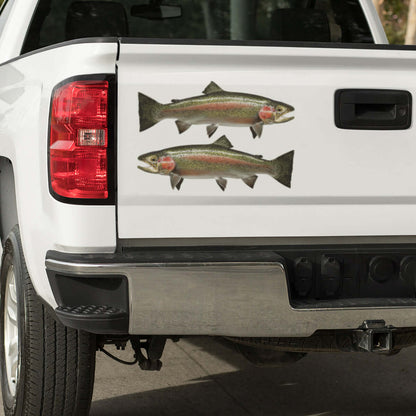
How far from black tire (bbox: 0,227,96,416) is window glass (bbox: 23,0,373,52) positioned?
1.79 m

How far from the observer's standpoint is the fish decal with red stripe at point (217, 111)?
344 cm

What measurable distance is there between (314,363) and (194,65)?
2.55m

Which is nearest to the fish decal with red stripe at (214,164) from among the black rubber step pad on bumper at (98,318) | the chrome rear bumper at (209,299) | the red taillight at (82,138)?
the red taillight at (82,138)

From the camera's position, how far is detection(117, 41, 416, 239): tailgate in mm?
3441

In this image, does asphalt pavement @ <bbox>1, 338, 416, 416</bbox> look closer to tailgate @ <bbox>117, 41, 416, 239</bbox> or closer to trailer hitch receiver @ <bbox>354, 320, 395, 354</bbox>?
trailer hitch receiver @ <bbox>354, 320, 395, 354</bbox>

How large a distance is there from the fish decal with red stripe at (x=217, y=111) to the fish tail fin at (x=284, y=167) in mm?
114

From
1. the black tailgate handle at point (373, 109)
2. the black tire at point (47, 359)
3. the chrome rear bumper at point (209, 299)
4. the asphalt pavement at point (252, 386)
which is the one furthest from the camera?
the asphalt pavement at point (252, 386)

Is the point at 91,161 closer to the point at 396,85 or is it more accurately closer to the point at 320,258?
the point at 320,258

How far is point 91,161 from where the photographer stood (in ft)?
11.3

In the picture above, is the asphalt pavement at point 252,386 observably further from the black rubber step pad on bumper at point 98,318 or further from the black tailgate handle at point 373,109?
the black tailgate handle at point 373,109

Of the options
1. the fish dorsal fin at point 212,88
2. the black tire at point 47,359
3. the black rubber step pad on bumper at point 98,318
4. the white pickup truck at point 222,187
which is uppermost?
the fish dorsal fin at point 212,88

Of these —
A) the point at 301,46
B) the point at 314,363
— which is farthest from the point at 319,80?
the point at 314,363

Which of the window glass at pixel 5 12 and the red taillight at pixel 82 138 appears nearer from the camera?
the red taillight at pixel 82 138

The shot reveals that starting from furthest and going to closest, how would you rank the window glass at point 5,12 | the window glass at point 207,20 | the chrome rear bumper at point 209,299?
the window glass at point 207,20 < the window glass at point 5,12 < the chrome rear bumper at point 209,299
